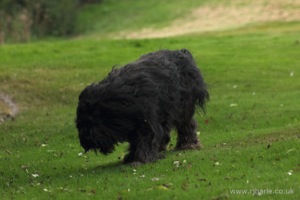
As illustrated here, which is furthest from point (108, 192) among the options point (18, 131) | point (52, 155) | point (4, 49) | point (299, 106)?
point (4, 49)

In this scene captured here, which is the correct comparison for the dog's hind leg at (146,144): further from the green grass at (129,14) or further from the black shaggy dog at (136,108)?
the green grass at (129,14)

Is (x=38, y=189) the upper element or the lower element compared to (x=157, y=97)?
lower

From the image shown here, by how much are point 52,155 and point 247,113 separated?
570cm

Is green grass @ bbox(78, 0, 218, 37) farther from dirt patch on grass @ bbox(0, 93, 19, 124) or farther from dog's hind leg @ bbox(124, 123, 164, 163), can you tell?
dog's hind leg @ bbox(124, 123, 164, 163)

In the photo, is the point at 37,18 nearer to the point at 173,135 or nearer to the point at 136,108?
the point at 173,135

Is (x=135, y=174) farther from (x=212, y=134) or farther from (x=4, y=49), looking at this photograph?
(x=4, y=49)

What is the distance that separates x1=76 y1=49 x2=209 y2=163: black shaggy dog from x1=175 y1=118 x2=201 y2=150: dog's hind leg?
19.1 inches

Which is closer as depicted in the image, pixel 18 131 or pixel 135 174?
pixel 135 174

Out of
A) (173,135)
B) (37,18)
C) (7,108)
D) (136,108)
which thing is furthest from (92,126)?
(37,18)

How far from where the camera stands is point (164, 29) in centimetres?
5116

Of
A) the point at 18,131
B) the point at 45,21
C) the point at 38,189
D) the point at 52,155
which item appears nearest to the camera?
the point at 38,189

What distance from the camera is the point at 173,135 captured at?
1596cm

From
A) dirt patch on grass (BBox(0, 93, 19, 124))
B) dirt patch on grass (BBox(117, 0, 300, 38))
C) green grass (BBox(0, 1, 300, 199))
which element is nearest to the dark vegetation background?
dirt patch on grass (BBox(117, 0, 300, 38))

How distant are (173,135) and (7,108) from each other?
19.8 ft
